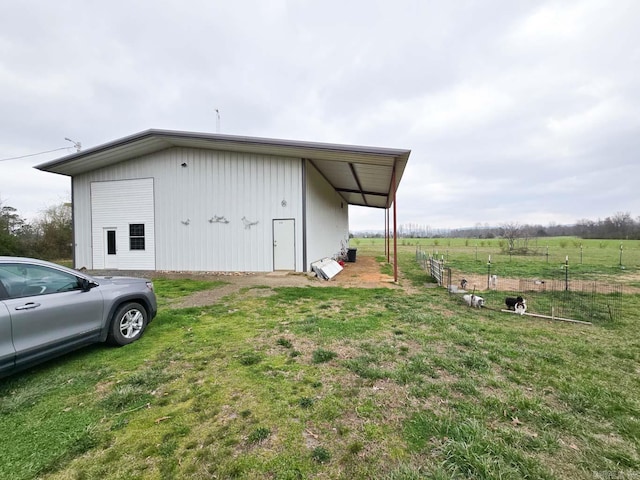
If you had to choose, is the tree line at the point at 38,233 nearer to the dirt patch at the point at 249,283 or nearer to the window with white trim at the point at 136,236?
the window with white trim at the point at 136,236

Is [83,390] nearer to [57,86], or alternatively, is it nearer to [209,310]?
[209,310]

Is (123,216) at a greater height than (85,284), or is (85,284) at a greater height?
(123,216)

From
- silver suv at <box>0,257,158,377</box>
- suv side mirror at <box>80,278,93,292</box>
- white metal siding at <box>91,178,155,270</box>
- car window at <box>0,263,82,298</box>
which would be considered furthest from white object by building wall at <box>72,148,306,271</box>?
car window at <box>0,263,82,298</box>

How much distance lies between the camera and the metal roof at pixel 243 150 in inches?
352

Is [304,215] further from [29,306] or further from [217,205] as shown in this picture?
[29,306]

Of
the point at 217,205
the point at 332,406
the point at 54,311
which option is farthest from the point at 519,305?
the point at 217,205

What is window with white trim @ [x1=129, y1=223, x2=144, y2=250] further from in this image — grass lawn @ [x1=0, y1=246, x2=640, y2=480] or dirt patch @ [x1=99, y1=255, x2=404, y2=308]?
grass lawn @ [x1=0, y1=246, x2=640, y2=480]

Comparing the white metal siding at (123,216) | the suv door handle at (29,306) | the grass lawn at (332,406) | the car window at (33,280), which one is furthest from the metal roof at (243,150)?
the suv door handle at (29,306)

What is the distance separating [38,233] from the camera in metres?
16.4

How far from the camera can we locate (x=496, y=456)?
1840 mm

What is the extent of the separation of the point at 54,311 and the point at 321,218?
11586mm

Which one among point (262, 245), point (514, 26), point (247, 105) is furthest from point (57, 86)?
point (514, 26)

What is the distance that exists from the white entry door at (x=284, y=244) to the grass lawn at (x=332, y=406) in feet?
20.5

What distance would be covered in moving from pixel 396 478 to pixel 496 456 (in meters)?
0.76
